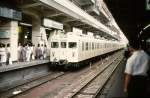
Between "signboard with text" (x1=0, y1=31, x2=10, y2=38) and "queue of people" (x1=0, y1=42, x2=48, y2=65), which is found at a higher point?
"signboard with text" (x1=0, y1=31, x2=10, y2=38)

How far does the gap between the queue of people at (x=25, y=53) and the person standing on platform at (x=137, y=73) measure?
10467 millimetres

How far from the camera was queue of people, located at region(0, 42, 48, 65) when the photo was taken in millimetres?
15067

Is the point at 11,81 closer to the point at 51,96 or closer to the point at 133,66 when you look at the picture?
the point at 51,96

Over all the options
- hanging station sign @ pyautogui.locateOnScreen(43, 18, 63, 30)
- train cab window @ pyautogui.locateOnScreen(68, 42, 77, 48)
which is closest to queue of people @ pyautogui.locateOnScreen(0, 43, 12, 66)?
train cab window @ pyautogui.locateOnScreen(68, 42, 77, 48)

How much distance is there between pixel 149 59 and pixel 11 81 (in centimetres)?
991

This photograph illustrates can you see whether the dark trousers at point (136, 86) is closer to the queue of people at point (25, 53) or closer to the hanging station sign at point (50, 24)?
the queue of people at point (25, 53)

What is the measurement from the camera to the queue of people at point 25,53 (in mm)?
15067

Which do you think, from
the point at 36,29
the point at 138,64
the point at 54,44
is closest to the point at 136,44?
the point at 138,64

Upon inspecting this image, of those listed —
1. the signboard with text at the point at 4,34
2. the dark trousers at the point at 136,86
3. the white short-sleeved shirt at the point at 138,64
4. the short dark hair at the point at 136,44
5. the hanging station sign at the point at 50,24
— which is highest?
the hanging station sign at the point at 50,24

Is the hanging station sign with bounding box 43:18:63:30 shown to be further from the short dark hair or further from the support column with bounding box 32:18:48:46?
the short dark hair

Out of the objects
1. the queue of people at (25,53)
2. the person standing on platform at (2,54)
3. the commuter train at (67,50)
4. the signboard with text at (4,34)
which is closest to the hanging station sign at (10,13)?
the signboard with text at (4,34)

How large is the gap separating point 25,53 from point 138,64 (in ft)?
43.0

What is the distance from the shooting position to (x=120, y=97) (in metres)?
9.72

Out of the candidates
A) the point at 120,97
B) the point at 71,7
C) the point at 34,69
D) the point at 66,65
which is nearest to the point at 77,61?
the point at 66,65
